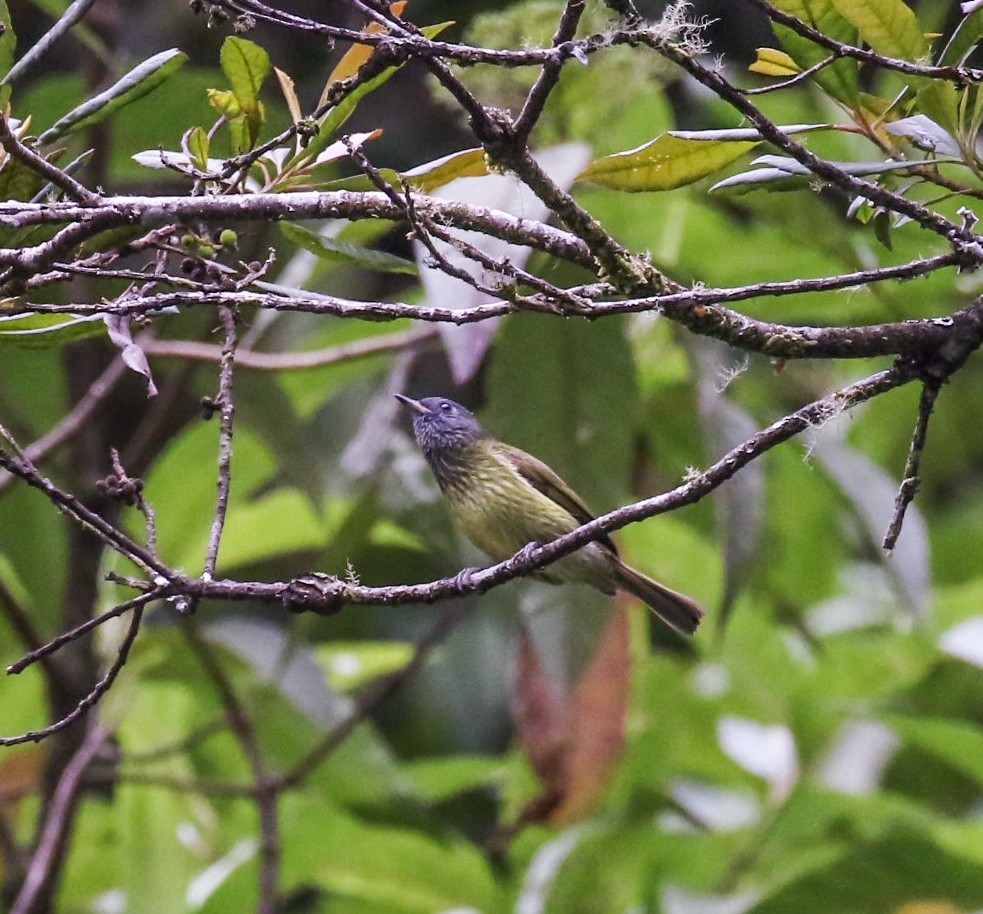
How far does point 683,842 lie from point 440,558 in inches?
36.1

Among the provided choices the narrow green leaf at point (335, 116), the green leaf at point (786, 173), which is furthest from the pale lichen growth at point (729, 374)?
the narrow green leaf at point (335, 116)

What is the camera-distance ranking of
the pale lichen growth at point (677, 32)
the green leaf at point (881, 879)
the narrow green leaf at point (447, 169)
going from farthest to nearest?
the green leaf at point (881, 879) < the narrow green leaf at point (447, 169) < the pale lichen growth at point (677, 32)

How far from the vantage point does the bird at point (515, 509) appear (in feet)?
9.33

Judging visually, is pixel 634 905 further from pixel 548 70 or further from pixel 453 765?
pixel 548 70

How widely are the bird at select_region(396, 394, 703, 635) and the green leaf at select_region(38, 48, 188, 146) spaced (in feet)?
4.43

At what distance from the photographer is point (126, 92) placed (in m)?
1.48

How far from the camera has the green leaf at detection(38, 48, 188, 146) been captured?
57.7 inches

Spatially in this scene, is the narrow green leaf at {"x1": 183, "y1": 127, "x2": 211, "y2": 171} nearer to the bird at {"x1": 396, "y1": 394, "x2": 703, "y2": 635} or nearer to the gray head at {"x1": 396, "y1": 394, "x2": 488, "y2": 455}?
the bird at {"x1": 396, "y1": 394, "x2": 703, "y2": 635}

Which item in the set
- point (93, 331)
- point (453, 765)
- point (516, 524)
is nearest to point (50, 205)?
point (93, 331)

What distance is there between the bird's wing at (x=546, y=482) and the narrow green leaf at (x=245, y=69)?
1.34 metres

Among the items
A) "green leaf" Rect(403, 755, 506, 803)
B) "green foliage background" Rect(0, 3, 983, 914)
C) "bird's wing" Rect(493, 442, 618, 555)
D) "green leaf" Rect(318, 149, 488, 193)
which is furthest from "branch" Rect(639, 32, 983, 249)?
"green leaf" Rect(403, 755, 506, 803)

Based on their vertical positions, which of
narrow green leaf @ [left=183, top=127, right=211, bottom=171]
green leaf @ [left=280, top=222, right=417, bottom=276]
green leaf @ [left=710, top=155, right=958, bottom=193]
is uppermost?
narrow green leaf @ [left=183, top=127, right=211, bottom=171]

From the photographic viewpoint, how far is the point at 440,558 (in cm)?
325

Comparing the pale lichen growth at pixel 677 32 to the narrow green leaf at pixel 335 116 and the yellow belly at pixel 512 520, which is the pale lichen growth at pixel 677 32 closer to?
the narrow green leaf at pixel 335 116
